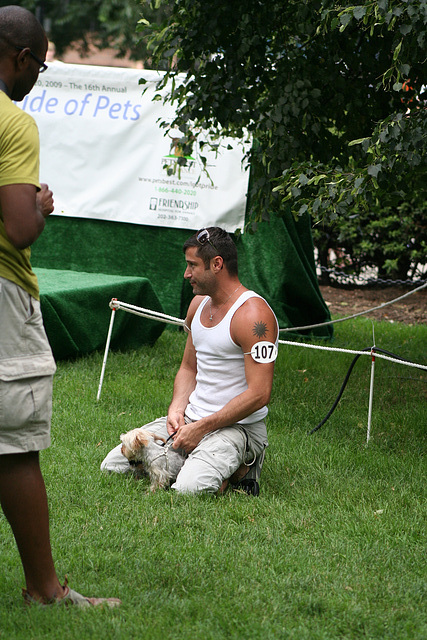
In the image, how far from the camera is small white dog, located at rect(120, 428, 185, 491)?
4.30 meters

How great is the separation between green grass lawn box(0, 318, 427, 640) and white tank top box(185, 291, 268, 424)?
0.49 meters

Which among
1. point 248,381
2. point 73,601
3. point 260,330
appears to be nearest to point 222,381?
point 248,381

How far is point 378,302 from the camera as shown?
11633 millimetres

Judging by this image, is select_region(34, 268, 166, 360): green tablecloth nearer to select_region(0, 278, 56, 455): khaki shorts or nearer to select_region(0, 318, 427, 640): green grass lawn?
select_region(0, 318, 427, 640): green grass lawn

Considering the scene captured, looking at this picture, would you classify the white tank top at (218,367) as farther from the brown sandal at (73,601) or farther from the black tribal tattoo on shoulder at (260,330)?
the brown sandal at (73,601)

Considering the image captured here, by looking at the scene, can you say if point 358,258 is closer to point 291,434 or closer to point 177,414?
point 291,434

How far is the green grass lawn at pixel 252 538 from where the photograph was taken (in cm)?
289

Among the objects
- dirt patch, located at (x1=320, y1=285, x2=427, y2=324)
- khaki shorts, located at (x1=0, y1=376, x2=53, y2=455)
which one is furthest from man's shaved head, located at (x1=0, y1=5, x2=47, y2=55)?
dirt patch, located at (x1=320, y1=285, x2=427, y2=324)

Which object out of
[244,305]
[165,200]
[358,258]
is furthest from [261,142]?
[358,258]

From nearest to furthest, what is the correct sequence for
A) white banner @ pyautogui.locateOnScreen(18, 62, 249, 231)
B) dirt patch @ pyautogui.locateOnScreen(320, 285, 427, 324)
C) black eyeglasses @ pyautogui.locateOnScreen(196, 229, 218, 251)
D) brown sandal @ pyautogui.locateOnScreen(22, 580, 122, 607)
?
brown sandal @ pyautogui.locateOnScreen(22, 580, 122, 607) → black eyeglasses @ pyautogui.locateOnScreen(196, 229, 218, 251) → white banner @ pyautogui.locateOnScreen(18, 62, 249, 231) → dirt patch @ pyautogui.locateOnScreen(320, 285, 427, 324)

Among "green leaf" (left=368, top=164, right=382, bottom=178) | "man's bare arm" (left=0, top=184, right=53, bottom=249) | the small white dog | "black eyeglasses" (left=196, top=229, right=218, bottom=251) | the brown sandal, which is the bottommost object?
the brown sandal

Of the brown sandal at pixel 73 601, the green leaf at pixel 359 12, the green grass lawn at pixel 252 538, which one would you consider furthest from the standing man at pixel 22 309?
the green leaf at pixel 359 12

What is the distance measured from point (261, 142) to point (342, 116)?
64 centimetres

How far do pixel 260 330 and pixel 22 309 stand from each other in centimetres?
182
